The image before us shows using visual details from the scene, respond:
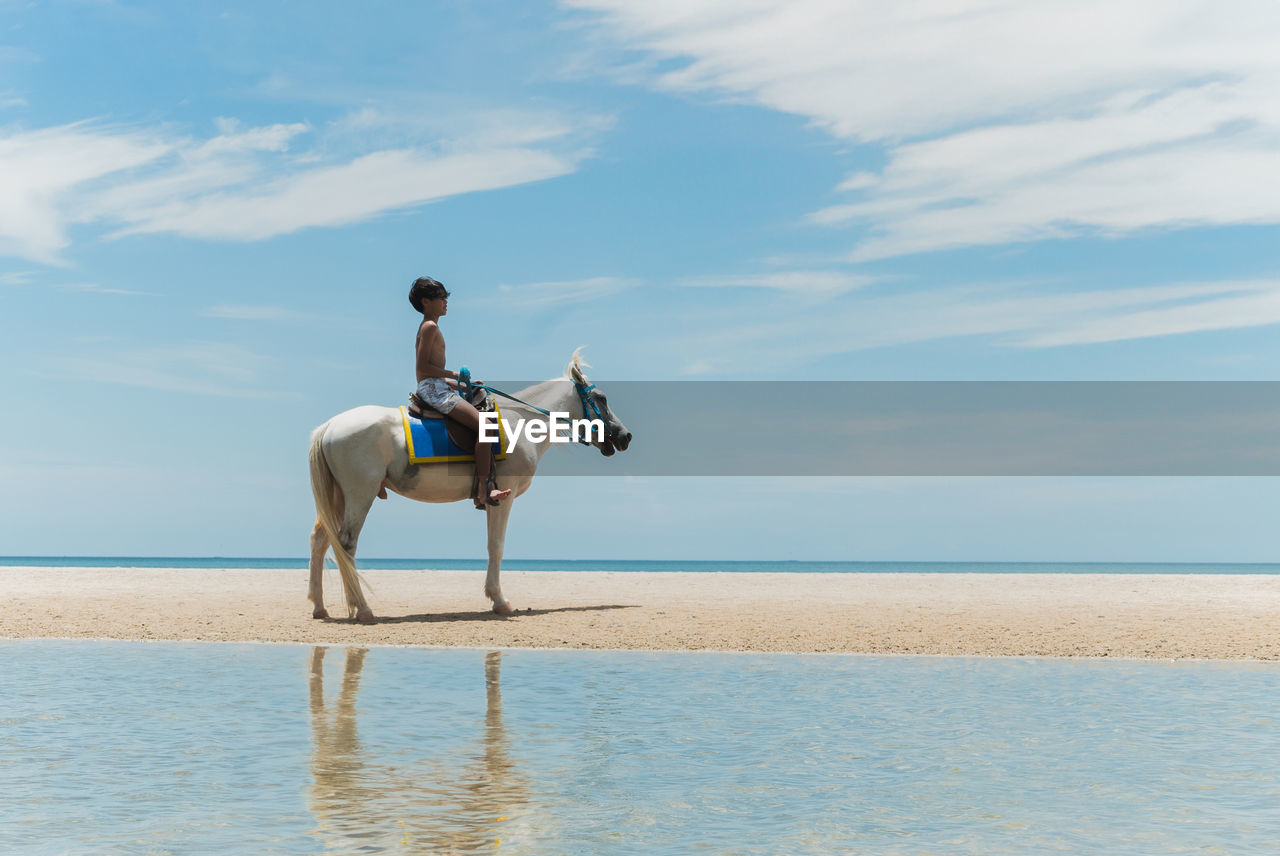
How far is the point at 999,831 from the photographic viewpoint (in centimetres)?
553

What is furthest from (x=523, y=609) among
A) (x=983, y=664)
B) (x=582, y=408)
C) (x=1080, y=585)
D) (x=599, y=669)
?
(x=1080, y=585)

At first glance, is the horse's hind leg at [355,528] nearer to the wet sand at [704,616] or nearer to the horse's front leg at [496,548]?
the wet sand at [704,616]

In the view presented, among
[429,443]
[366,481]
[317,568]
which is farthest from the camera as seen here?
[317,568]

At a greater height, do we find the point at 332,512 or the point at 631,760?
the point at 332,512

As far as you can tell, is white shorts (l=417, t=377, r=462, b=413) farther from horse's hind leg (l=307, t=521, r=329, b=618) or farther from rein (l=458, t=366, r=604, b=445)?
horse's hind leg (l=307, t=521, r=329, b=618)

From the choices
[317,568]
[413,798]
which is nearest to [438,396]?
[317,568]

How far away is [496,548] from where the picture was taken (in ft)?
53.2

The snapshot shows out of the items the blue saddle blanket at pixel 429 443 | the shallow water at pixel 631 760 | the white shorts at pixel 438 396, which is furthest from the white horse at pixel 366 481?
the shallow water at pixel 631 760

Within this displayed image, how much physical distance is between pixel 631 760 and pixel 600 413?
34.1 ft

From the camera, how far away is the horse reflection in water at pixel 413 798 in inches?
207

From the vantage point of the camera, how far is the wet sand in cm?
1355

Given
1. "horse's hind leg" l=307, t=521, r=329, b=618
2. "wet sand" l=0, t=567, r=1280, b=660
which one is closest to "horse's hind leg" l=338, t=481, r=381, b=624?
"wet sand" l=0, t=567, r=1280, b=660

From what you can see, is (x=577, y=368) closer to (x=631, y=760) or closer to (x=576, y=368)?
(x=576, y=368)

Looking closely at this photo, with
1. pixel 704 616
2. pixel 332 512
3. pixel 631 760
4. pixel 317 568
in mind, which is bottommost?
pixel 704 616
